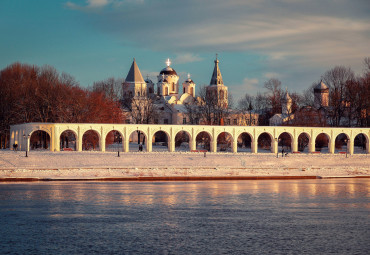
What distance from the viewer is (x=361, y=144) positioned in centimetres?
6569

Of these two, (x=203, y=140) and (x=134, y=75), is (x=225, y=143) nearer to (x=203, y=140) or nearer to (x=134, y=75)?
(x=203, y=140)

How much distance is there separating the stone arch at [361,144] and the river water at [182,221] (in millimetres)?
38542

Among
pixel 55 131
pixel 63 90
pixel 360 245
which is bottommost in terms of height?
pixel 360 245

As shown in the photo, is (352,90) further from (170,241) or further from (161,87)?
(170,241)

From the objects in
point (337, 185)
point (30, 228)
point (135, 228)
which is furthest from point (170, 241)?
point (337, 185)

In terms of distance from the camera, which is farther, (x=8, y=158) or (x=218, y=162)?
(x=218, y=162)

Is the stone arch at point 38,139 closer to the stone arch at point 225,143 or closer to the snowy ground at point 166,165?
the snowy ground at point 166,165

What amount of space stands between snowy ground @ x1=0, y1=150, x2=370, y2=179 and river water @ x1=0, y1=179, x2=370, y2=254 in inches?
310

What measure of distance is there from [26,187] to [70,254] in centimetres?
1279

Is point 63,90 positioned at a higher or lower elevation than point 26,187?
higher

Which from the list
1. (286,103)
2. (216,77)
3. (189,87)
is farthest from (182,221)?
(189,87)

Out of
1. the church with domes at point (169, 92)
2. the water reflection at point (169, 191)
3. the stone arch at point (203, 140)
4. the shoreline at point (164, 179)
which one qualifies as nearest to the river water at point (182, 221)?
the water reflection at point (169, 191)

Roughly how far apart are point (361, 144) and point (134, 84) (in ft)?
119

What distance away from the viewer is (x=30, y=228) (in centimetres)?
1253
